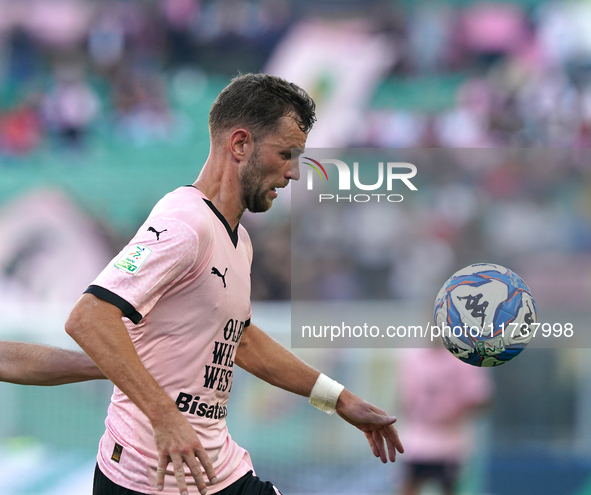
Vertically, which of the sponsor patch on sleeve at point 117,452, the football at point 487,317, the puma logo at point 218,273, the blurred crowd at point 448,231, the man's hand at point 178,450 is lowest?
the man's hand at point 178,450

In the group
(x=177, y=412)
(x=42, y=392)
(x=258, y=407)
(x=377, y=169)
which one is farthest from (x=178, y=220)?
(x=377, y=169)

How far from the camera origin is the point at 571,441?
280 inches

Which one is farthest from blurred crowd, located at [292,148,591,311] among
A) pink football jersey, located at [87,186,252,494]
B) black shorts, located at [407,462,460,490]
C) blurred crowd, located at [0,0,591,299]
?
pink football jersey, located at [87,186,252,494]

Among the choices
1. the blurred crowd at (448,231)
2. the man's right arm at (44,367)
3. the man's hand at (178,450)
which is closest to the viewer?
the man's hand at (178,450)

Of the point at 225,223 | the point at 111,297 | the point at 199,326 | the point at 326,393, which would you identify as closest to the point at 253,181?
the point at 225,223

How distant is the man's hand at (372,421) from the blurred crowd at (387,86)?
21.0 feet

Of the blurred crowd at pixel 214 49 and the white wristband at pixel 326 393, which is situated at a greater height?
the blurred crowd at pixel 214 49

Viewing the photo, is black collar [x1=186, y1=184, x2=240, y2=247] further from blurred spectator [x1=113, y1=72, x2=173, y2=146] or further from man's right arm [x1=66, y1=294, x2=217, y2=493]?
blurred spectator [x1=113, y1=72, x2=173, y2=146]

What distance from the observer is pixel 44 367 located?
3.17 m

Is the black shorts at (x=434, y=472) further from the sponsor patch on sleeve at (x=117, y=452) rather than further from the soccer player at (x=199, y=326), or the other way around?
the sponsor patch on sleeve at (x=117, y=452)

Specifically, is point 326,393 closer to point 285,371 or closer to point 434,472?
point 285,371

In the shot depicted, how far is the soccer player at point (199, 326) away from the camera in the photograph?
231cm

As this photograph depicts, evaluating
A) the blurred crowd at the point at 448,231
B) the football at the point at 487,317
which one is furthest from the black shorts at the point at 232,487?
the blurred crowd at the point at 448,231

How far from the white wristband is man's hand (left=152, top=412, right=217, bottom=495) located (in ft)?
3.30
